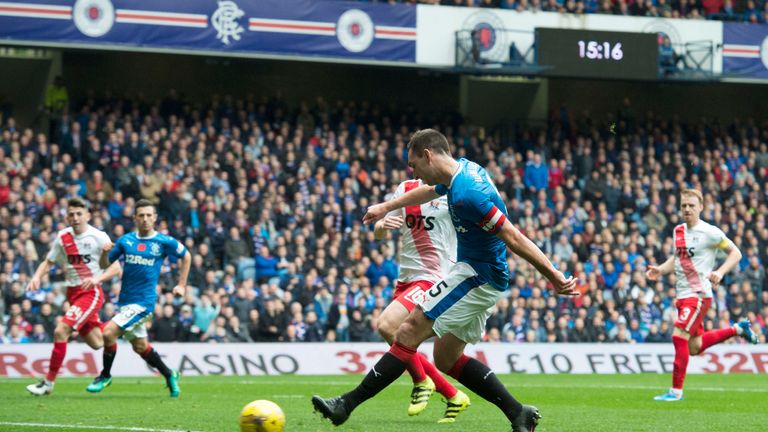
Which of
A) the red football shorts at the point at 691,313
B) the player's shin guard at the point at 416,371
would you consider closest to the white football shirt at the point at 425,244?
the player's shin guard at the point at 416,371

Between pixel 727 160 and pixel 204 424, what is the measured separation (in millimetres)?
25544

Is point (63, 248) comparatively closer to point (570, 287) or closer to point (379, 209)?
point (379, 209)

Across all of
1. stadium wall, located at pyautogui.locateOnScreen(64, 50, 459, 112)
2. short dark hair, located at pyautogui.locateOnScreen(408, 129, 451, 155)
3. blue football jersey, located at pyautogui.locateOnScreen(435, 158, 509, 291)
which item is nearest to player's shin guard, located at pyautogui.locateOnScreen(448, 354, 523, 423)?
blue football jersey, located at pyautogui.locateOnScreen(435, 158, 509, 291)

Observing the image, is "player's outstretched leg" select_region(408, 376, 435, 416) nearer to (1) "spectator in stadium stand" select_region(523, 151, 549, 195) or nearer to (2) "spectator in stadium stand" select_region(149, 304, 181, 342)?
(2) "spectator in stadium stand" select_region(149, 304, 181, 342)

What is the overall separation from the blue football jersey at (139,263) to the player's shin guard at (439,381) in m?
4.05

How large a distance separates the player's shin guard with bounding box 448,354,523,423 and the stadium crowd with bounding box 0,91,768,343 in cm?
1420

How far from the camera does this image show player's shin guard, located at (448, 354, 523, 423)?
9258 mm

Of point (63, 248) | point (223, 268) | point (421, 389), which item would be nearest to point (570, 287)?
point (421, 389)

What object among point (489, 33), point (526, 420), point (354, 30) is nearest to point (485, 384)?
point (526, 420)

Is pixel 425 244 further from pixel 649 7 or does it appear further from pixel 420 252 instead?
pixel 649 7

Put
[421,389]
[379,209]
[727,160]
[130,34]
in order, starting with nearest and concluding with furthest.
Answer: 1. [379,209]
2. [421,389]
3. [130,34]
4. [727,160]

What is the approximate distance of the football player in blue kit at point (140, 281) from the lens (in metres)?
14.9

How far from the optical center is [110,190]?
2609 cm

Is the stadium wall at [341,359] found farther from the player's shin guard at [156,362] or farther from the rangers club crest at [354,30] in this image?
the rangers club crest at [354,30]
